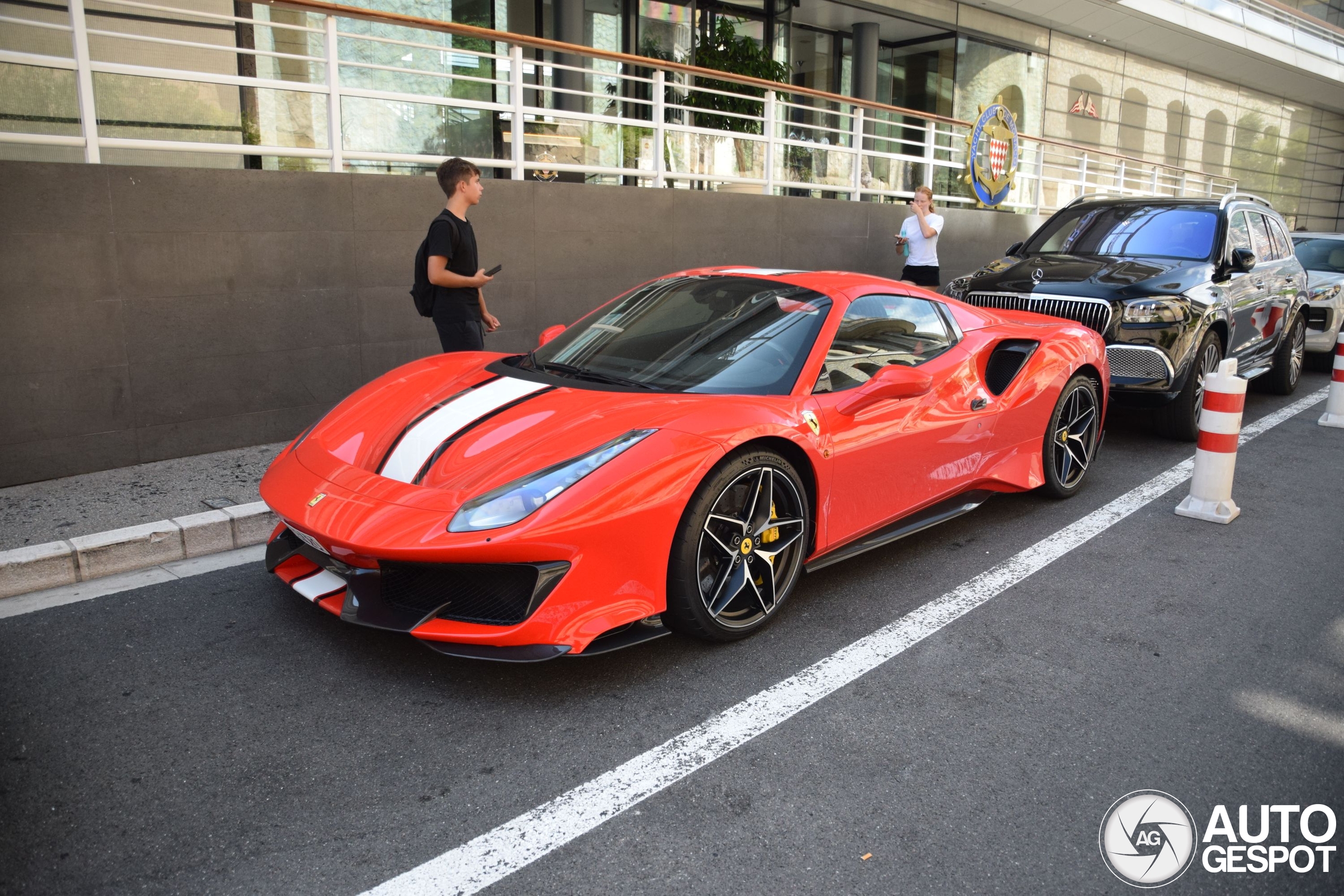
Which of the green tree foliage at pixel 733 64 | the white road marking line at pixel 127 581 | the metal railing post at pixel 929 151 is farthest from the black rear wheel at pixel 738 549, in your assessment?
the metal railing post at pixel 929 151

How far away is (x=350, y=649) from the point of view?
3.44 m

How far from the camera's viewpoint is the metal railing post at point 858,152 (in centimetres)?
1144

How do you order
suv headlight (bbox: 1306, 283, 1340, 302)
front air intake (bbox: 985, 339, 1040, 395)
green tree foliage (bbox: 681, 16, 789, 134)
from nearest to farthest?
front air intake (bbox: 985, 339, 1040, 395)
suv headlight (bbox: 1306, 283, 1340, 302)
green tree foliage (bbox: 681, 16, 789, 134)

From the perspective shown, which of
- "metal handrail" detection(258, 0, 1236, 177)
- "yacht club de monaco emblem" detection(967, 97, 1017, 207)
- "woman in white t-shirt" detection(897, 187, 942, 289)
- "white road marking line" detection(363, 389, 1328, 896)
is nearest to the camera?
"white road marking line" detection(363, 389, 1328, 896)

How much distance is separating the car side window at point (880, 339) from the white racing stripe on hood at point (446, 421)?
1240 millimetres

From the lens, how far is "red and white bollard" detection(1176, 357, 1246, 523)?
16.4ft

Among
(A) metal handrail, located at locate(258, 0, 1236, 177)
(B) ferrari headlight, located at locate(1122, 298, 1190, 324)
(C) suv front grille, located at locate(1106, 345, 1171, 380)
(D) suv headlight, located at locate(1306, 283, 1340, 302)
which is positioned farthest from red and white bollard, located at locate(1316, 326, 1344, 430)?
(A) metal handrail, located at locate(258, 0, 1236, 177)

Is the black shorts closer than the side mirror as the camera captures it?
No

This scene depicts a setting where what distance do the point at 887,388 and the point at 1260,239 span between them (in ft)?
19.7

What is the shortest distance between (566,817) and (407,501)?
1.20 m

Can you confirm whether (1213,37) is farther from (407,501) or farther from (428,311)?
(407,501)

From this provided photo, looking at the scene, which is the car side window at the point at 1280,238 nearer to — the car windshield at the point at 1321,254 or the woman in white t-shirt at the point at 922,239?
the car windshield at the point at 1321,254

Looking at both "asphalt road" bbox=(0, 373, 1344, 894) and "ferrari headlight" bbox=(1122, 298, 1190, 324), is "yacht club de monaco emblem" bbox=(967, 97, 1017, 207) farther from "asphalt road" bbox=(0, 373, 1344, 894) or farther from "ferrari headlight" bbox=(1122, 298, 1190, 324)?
"asphalt road" bbox=(0, 373, 1344, 894)

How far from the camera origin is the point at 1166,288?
6.82m
